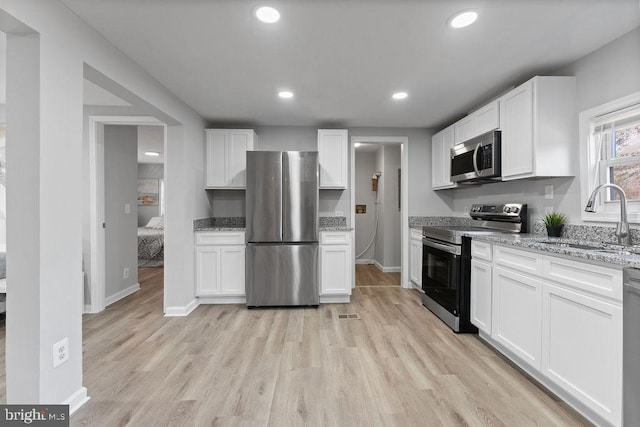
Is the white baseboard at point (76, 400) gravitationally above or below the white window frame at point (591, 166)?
below

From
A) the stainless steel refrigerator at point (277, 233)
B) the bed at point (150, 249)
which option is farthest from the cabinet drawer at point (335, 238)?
the bed at point (150, 249)

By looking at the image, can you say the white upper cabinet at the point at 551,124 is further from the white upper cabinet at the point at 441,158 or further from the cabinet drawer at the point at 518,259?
the white upper cabinet at the point at 441,158

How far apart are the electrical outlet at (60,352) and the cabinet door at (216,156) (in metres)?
2.37

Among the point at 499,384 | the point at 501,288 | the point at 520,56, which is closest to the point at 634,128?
the point at 520,56

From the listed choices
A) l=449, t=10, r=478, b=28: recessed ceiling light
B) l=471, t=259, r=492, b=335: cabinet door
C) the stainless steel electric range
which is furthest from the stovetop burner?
l=449, t=10, r=478, b=28: recessed ceiling light

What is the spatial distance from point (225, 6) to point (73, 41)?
0.92 metres

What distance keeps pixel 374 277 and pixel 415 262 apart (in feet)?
3.62

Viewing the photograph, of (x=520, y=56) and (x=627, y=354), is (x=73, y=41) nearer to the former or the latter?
(x=520, y=56)

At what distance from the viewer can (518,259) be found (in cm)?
205

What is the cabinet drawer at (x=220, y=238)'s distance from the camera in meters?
3.42

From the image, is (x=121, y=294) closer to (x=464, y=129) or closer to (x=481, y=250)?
(x=481, y=250)

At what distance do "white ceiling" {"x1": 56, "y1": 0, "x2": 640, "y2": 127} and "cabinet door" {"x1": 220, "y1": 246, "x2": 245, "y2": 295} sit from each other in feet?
5.62

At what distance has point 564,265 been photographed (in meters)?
1.68

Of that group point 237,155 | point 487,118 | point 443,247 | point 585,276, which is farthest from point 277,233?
point 585,276
